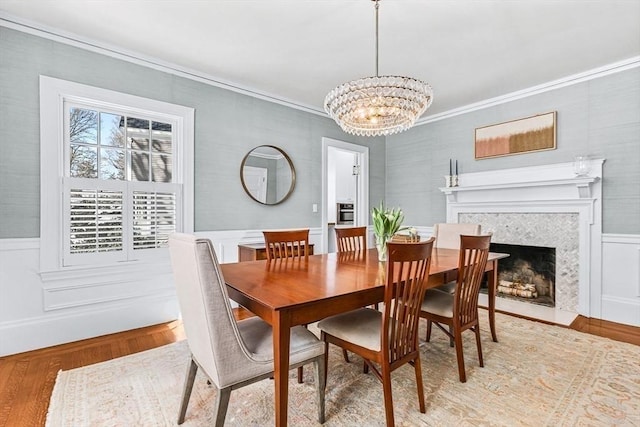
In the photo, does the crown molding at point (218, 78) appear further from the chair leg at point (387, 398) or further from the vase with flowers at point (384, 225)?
the chair leg at point (387, 398)

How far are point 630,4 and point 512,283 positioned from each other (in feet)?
9.69

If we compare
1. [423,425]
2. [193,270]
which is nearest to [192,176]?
[193,270]

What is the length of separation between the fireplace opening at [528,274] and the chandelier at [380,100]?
2.61 metres

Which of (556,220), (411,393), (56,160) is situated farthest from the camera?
(556,220)

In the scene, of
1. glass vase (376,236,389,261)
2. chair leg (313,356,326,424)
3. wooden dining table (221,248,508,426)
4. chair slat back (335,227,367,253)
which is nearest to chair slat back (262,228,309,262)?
wooden dining table (221,248,508,426)

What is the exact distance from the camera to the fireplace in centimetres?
366

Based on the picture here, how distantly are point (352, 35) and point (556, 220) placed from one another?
9.77ft

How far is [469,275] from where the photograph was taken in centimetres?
206

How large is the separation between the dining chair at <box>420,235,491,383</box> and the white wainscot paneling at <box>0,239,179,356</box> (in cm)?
250

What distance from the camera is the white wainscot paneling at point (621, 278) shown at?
3.02 m

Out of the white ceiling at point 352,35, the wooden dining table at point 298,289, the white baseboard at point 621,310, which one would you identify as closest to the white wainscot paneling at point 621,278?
the white baseboard at point 621,310

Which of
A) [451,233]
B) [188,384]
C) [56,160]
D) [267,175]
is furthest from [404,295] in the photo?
[56,160]

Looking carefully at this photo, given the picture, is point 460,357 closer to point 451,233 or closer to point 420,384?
point 420,384

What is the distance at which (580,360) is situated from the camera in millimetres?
2293
